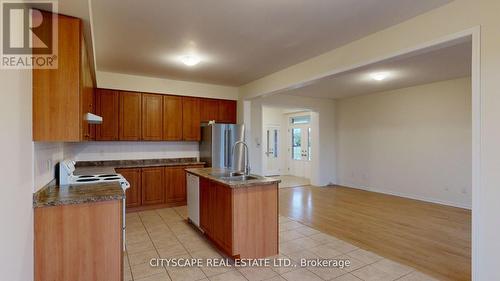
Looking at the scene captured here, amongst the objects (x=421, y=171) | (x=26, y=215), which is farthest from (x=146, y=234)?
(x=421, y=171)

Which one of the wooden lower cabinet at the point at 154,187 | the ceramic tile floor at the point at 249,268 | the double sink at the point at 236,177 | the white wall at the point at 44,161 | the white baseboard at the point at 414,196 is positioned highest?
the white wall at the point at 44,161

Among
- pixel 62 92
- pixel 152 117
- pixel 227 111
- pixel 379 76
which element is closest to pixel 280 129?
pixel 227 111

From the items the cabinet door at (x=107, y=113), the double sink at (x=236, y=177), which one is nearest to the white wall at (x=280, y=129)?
the cabinet door at (x=107, y=113)

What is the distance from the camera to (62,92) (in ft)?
6.90

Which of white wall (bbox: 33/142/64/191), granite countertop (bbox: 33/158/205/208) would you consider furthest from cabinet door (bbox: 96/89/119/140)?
granite countertop (bbox: 33/158/205/208)

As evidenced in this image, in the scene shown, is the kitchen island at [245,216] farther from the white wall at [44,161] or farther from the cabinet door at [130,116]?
the cabinet door at [130,116]

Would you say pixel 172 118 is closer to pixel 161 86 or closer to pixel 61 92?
pixel 161 86

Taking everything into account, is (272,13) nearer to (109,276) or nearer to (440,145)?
(109,276)

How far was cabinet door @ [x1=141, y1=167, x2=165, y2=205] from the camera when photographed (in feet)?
16.6

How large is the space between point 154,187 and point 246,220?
9.43 ft

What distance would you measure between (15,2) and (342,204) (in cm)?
569

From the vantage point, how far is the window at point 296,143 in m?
9.75

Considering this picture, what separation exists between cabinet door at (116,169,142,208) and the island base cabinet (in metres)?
2.38

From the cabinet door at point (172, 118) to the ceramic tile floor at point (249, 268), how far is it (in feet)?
6.13
